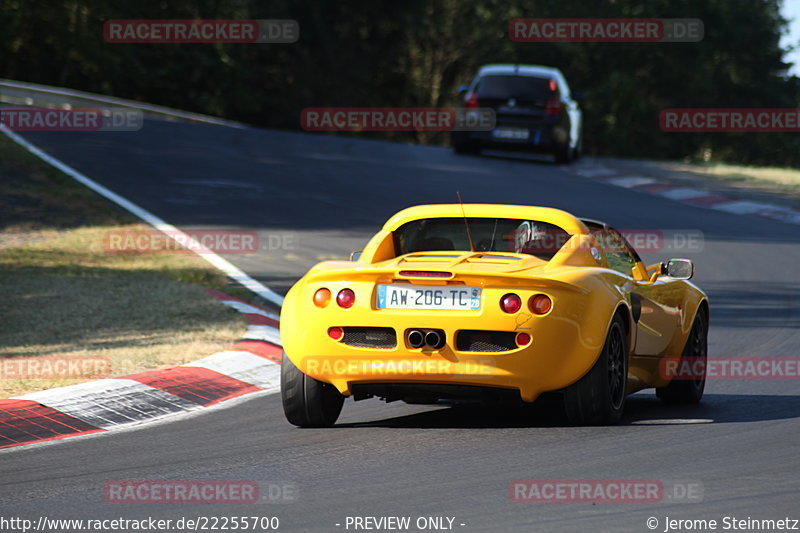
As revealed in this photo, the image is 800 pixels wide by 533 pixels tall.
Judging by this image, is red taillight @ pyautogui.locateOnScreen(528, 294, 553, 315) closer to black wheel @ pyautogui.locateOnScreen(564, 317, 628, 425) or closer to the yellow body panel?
the yellow body panel

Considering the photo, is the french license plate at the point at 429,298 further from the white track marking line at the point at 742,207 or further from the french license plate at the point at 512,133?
the french license plate at the point at 512,133

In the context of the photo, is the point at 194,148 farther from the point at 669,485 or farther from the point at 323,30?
the point at 323,30

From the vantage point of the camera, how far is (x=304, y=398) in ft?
25.0

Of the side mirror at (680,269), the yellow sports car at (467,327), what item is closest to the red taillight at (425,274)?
the yellow sports car at (467,327)

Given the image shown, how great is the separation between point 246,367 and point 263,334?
1239 millimetres

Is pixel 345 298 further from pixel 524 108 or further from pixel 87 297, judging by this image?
pixel 524 108

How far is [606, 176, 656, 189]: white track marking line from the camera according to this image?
25188 millimetres

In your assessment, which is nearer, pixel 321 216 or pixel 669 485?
pixel 669 485

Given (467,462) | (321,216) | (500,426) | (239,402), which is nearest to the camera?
(467,462)

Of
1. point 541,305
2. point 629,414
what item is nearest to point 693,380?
point 629,414

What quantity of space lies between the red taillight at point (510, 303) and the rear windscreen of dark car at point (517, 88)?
20.1m

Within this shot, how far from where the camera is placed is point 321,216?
61.7ft

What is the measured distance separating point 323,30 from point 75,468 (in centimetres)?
4411

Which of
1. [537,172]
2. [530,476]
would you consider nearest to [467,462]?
[530,476]
